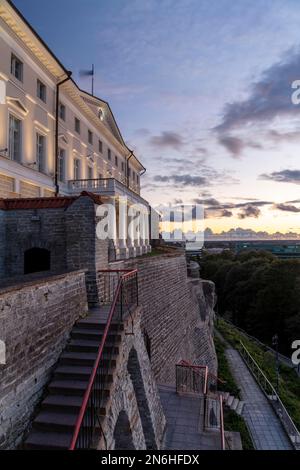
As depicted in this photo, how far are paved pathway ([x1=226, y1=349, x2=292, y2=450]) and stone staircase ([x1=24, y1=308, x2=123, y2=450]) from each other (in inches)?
448

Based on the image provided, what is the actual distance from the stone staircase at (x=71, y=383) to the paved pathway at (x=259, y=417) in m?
11.4

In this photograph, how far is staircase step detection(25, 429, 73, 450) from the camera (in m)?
4.98

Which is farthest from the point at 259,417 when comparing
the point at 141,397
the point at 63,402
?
the point at 63,402

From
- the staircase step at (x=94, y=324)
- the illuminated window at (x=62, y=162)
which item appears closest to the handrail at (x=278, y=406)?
the staircase step at (x=94, y=324)

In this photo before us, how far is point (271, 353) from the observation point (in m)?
36.2

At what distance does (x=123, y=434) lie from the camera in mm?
6754

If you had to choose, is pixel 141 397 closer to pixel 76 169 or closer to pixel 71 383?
pixel 71 383

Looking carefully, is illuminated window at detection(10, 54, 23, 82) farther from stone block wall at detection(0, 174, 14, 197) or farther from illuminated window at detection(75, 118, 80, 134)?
illuminated window at detection(75, 118, 80, 134)

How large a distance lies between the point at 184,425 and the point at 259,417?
11.7 meters

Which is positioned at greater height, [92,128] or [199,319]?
[92,128]

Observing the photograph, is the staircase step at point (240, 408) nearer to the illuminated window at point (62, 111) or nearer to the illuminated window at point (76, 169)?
the illuminated window at point (76, 169)
